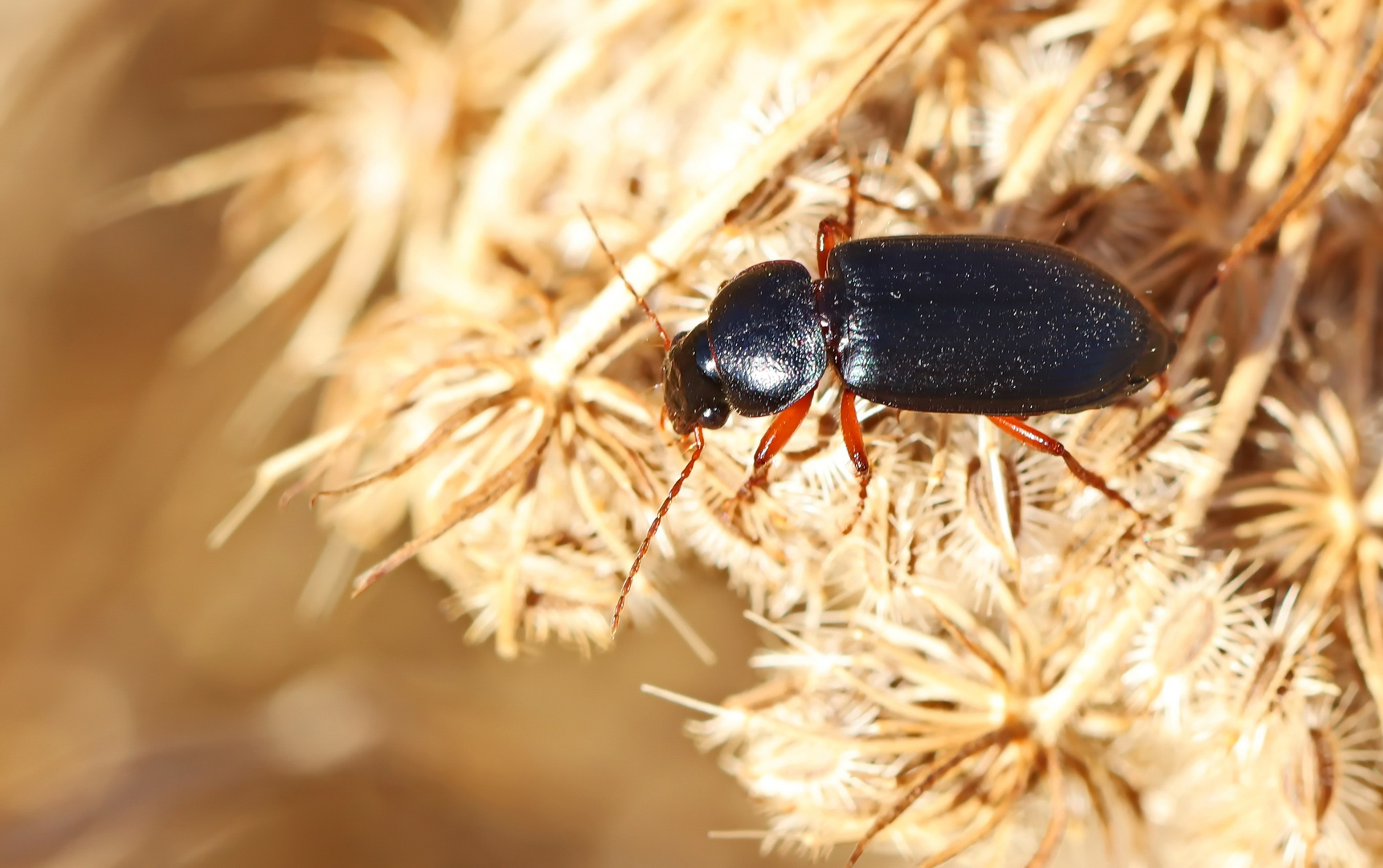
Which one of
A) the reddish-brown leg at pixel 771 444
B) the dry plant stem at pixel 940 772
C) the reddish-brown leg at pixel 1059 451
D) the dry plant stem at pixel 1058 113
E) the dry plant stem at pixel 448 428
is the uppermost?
the dry plant stem at pixel 448 428

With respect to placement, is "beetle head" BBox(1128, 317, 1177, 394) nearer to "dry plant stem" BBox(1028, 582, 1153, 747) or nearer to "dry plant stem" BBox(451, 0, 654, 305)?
"dry plant stem" BBox(1028, 582, 1153, 747)

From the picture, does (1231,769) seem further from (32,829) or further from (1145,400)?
(32,829)

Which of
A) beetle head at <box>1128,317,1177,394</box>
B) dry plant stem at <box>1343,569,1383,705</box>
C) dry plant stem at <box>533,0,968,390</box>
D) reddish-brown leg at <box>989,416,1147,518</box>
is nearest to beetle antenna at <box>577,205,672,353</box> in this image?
dry plant stem at <box>533,0,968,390</box>

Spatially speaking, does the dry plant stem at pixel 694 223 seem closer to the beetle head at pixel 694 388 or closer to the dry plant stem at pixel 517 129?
the beetle head at pixel 694 388

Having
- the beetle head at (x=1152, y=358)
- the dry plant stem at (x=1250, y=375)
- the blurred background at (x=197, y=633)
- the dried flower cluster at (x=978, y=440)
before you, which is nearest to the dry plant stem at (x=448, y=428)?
the dried flower cluster at (x=978, y=440)

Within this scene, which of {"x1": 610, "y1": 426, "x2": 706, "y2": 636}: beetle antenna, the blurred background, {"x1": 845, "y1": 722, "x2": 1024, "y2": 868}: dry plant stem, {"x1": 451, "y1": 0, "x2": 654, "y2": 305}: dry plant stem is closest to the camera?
{"x1": 845, "y1": 722, "x2": 1024, "y2": 868}: dry plant stem

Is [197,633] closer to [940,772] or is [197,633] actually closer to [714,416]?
[714,416]
